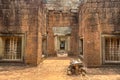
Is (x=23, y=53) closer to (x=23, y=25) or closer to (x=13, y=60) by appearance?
(x=13, y=60)

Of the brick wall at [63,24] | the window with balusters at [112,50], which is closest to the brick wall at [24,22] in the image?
the window with balusters at [112,50]

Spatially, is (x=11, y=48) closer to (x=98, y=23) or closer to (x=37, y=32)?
(x=37, y=32)

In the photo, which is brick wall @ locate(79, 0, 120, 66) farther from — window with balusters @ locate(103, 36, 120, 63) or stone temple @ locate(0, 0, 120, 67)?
window with balusters @ locate(103, 36, 120, 63)

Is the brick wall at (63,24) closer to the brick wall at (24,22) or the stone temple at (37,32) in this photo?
the stone temple at (37,32)

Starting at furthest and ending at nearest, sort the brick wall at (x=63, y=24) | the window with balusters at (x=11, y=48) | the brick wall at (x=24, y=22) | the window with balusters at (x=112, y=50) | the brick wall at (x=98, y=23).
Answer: the brick wall at (x=63, y=24) → the window with balusters at (x=11, y=48) → the brick wall at (x=24, y=22) → the window with balusters at (x=112, y=50) → the brick wall at (x=98, y=23)

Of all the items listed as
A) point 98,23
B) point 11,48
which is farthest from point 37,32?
point 98,23

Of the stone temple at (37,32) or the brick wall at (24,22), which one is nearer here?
the stone temple at (37,32)

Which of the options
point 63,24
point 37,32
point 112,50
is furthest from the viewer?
point 63,24

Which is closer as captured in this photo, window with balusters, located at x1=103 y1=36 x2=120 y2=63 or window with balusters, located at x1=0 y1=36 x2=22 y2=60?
window with balusters, located at x1=103 y1=36 x2=120 y2=63

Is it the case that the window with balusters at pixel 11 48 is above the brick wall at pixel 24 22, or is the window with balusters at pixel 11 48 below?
below

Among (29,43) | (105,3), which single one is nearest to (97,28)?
(105,3)

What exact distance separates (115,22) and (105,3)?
3.84ft

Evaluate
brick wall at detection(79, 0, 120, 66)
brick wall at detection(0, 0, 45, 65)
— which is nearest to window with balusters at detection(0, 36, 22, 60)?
brick wall at detection(0, 0, 45, 65)

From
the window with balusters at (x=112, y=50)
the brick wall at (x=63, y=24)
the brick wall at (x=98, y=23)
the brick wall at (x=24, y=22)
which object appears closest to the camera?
the brick wall at (x=98, y=23)
